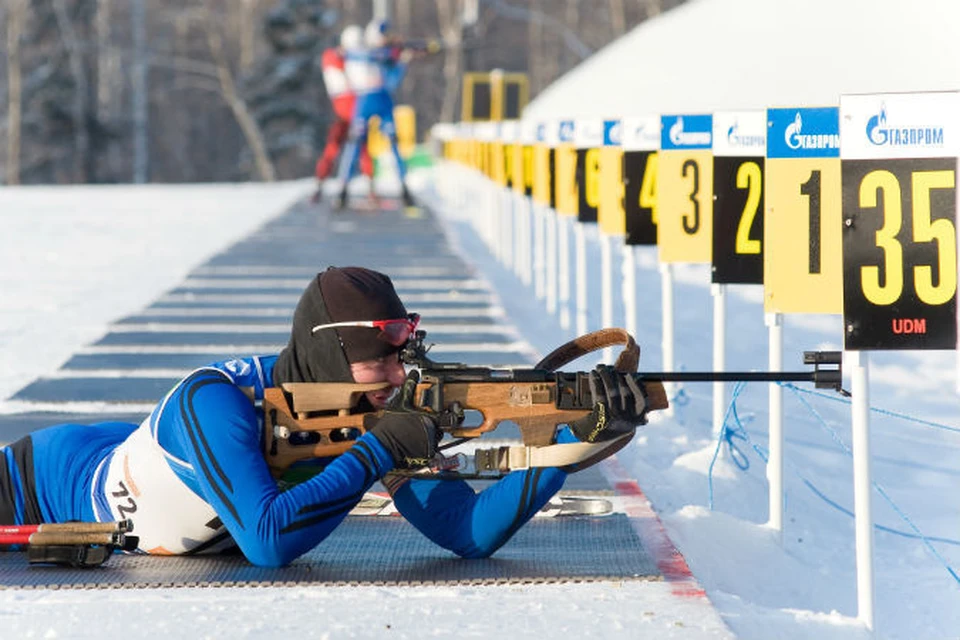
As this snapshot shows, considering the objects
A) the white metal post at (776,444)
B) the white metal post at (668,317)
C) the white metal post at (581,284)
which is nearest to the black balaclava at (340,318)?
the white metal post at (776,444)

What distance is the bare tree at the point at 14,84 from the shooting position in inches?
2253

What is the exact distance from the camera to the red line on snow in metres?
5.04

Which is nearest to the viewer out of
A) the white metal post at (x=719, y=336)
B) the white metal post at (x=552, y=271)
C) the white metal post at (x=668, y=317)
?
the white metal post at (x=719, y=336)

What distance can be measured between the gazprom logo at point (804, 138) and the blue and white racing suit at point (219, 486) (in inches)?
63.9

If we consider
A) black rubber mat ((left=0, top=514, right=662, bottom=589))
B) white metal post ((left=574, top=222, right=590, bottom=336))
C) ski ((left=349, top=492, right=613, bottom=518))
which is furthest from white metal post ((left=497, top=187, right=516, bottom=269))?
black rubber mat ((left=0, top=514, right=662, bottom=589))

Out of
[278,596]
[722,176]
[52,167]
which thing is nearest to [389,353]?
[278,596]

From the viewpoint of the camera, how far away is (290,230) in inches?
896

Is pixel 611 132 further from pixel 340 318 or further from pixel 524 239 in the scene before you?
pixel 340 318

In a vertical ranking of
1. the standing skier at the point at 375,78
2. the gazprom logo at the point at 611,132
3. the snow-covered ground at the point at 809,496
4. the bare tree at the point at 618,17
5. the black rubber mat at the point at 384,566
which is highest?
the bare tree at the point at 618,17

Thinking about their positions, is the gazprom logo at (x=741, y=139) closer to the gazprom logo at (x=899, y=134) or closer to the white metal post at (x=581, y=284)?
the gazprom logo at (x=899, y=134)

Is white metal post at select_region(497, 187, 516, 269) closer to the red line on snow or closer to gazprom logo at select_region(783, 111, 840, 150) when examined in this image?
the red line on snow

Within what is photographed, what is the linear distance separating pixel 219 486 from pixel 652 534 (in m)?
1.53

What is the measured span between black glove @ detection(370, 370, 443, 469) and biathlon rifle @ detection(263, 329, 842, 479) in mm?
26

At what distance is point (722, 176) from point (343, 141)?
63.3 feet
